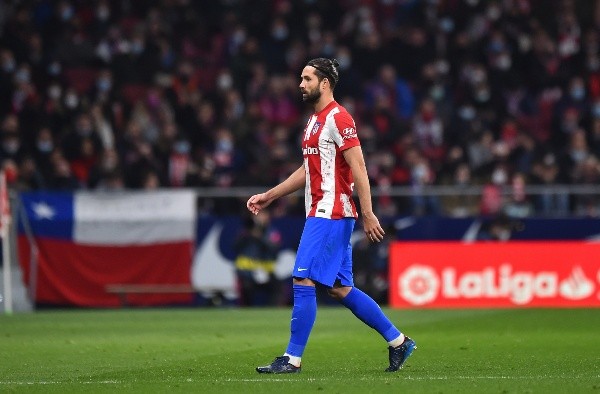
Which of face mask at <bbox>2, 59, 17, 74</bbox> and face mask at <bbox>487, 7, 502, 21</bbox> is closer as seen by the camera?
face mask at <bbox>2, 59, 17, 74</bbox>

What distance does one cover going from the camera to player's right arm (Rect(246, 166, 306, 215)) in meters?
10.1

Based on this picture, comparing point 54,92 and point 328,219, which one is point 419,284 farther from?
point 328,219

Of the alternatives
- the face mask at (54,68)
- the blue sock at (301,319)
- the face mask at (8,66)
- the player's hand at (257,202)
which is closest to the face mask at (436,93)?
the face mask at (54,68)

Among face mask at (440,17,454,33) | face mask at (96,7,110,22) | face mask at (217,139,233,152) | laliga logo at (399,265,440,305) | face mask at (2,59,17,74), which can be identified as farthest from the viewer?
face mask at (440,17,454,33)

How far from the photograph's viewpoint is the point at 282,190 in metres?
10.2

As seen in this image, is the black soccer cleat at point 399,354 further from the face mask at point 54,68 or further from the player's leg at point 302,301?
the face mask at point 54,68

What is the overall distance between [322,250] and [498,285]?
463 inches

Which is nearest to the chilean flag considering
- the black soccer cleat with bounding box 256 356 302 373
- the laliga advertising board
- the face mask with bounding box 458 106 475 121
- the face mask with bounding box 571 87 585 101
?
the laliga advertising board

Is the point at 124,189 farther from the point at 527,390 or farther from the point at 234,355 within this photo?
the point at 527,390

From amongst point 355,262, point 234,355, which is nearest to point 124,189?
point 355,262

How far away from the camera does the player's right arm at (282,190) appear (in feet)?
33.3

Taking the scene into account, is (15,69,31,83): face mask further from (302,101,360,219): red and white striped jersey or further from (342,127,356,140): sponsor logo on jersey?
(342,127,356,140): sponsor logo on jersey

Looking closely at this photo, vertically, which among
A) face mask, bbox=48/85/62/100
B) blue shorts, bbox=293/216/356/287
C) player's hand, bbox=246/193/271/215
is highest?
face mask, bbox=48/85/62/100

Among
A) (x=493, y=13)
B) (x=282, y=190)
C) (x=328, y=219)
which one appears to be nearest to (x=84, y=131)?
(x=493, y=13)
